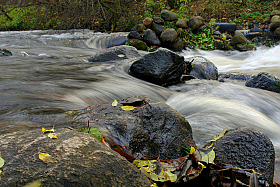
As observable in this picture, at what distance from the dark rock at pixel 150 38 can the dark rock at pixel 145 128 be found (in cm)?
867

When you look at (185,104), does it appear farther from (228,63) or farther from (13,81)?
(228,63)

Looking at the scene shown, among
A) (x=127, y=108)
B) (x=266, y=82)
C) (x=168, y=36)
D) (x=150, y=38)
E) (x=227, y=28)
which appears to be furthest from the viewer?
(x=227, y=28)

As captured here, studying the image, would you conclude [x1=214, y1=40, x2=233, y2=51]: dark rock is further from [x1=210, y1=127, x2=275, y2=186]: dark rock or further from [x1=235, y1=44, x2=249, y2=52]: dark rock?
[x1=210, y1=127, x2=275, y2=186]: dark rock

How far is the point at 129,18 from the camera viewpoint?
14039 millimetres

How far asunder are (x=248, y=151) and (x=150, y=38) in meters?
9.15

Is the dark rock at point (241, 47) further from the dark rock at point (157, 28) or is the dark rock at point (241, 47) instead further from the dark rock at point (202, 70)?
the dark rock at point (202, 70)

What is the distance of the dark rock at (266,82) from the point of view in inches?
211

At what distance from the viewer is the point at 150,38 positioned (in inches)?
423

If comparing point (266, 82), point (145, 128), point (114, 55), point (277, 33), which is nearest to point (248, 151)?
point (145, 128)

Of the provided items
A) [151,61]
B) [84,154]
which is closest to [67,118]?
[84,154]

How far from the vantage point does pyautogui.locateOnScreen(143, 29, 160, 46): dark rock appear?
1072 centimetres

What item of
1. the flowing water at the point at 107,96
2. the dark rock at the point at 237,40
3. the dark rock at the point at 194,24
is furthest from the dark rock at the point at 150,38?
the flowing water at the point at 107,96

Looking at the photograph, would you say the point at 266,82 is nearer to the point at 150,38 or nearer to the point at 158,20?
the point at 150,38

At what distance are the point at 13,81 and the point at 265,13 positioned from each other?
18.1 meters
